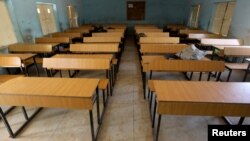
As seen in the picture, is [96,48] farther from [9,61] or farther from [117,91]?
[9,61]

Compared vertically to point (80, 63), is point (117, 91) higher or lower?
lower

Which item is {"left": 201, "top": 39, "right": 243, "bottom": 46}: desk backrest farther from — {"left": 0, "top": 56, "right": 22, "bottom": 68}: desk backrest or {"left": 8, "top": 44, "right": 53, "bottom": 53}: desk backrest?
{"left": 0, "top": 56, "right": 22, "bottom": 68}: desk backrest

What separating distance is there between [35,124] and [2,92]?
2.52 ft

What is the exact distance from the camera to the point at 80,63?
245 cm

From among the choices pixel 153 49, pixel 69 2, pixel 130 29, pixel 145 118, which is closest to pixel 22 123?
pixel 145 118

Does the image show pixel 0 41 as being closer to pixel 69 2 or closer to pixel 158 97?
pixel 158 97

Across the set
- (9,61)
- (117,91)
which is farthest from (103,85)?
(9,61)

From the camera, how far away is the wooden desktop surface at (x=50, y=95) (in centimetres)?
154

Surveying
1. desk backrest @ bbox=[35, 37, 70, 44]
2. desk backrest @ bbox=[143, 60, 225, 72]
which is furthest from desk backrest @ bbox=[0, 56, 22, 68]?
desk backrest @ bbox=[143, 60, 225, 72]

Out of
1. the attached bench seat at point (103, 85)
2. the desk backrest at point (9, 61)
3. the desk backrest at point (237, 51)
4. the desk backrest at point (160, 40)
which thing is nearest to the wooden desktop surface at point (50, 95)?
the attached bench seat at point (103, 85)

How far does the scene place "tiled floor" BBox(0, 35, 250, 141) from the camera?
1.94 metres

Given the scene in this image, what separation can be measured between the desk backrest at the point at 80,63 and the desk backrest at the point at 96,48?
100 cm

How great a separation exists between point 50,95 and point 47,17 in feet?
15.8

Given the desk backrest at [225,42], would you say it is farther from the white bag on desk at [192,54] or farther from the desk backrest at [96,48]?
the desk backrest at [96,48]
